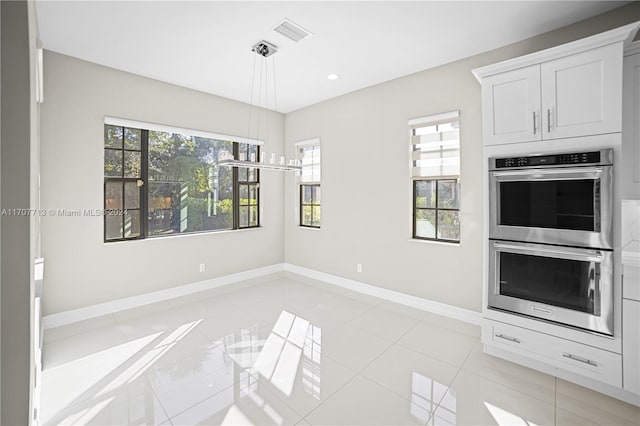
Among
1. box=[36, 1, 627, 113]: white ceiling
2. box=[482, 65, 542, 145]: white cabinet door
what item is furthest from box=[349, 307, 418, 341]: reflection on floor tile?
box=[36, 1, 627, 113]: white ceiling

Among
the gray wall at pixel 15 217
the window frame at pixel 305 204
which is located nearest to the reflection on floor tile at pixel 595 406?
the gray wall at pixel 15 217

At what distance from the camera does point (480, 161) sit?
128 inches

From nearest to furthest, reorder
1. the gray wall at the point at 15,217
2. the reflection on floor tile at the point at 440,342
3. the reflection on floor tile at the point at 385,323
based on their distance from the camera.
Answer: the gray wall at the point at 15,217 → the reflection on floor tile at the point at 440,342 → the reflection on floor tile at the point at 385,323

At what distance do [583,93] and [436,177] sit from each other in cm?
156

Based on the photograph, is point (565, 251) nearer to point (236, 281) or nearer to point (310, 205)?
point (310, 205)

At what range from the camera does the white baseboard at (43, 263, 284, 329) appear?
3.25 meters

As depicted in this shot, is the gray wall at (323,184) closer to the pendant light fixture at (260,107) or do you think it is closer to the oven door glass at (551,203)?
the pendant light fixture at (260,107)

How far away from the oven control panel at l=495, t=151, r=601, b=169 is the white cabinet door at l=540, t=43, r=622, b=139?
16cm

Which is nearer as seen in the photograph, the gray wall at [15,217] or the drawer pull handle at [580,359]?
the gray wall at [15,217]

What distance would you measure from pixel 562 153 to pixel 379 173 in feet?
6.89

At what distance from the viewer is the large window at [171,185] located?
3727mm

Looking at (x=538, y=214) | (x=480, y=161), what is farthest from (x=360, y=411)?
(x=480, y=161)

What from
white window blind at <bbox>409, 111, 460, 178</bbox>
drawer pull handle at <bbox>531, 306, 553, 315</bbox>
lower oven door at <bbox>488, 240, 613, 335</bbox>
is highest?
white window blind at <bbox>409, 111, 460, 178</bbox>

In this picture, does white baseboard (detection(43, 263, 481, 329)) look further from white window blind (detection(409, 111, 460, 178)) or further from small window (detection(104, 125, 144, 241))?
white window blind (detection(409, 111, 460, 178))
